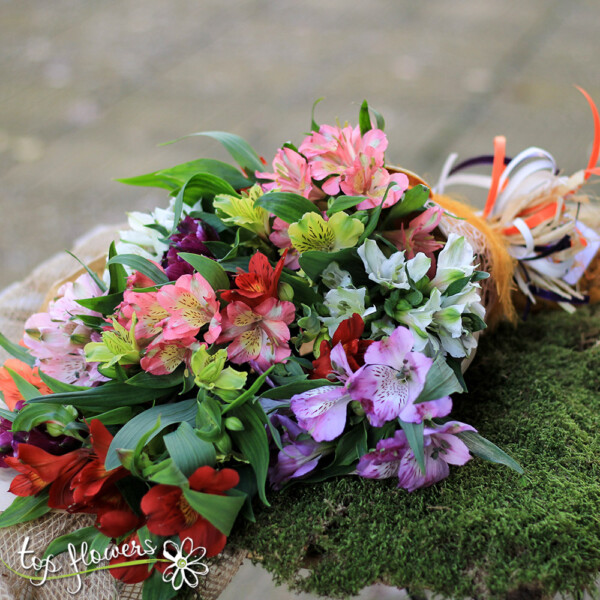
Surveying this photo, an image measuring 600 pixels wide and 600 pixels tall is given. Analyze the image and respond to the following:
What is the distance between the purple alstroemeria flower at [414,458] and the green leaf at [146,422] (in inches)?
6.8

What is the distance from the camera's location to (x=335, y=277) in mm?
638

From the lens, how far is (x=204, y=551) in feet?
1.92

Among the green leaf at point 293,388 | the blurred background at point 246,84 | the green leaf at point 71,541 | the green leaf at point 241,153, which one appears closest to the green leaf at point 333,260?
the green leaf at point 293,388

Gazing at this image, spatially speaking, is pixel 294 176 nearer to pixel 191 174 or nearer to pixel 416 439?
pixel 191 174

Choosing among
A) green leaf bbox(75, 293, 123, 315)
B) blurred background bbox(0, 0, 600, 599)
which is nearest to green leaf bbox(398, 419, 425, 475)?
green leaf bbox(75, 293, 123, 315)

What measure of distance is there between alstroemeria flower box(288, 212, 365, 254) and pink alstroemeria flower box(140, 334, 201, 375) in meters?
0.14

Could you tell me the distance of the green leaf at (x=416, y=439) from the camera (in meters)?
0.55

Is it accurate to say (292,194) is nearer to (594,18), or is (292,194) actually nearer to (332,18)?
(332,18)

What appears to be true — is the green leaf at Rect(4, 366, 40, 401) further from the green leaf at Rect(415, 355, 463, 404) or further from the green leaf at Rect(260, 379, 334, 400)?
the green leaf at Rect(415, 355, 463, 404)

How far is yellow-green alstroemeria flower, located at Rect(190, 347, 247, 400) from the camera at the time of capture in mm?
580

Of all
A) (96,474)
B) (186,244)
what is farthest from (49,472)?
(186,244)

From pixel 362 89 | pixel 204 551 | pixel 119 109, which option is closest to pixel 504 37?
pixel 362 89

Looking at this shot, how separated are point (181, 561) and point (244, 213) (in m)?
0.34

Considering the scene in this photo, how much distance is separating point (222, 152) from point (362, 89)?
68 centimetres
